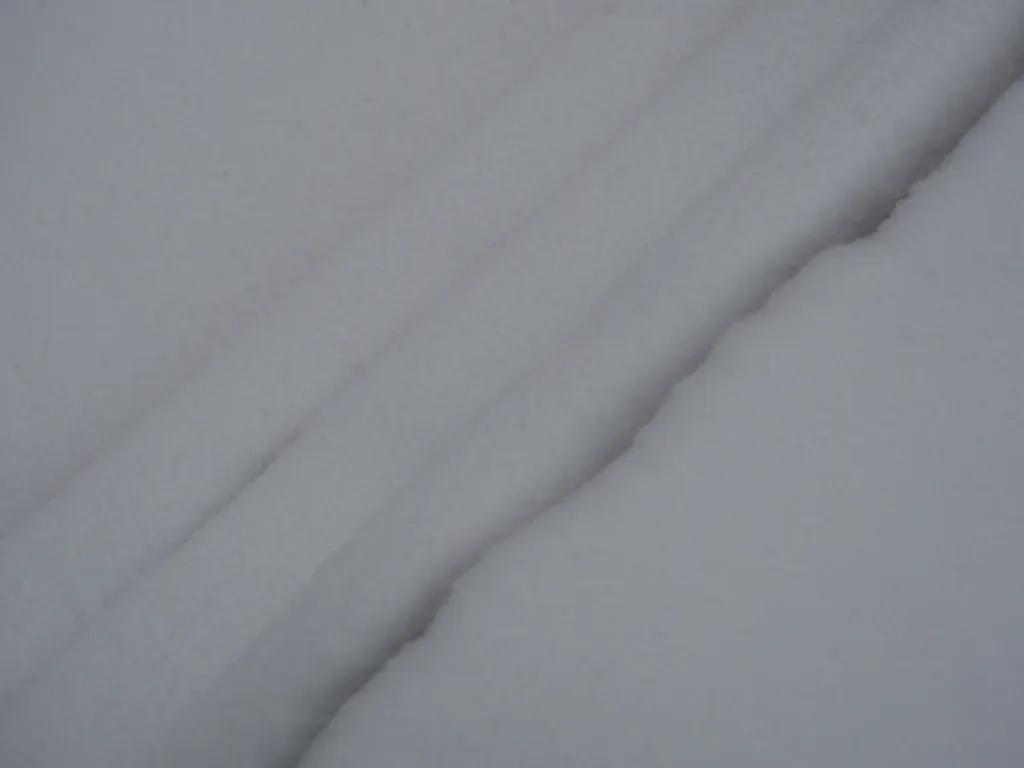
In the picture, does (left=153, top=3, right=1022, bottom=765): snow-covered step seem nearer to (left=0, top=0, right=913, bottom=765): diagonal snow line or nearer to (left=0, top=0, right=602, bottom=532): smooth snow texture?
(left=0, top=0, right=913, bottom=765): diagonal snow line

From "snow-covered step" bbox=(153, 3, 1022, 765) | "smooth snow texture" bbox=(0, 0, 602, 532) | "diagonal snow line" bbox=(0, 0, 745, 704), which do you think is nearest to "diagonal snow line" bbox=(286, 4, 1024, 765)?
"snow-covered step" bbox=(153, 3, 1022, 765)

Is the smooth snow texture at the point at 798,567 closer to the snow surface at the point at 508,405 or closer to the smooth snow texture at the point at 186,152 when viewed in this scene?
the snow surface at the point at 508,405

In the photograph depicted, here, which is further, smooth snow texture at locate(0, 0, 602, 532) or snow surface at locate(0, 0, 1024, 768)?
smooth snow texture at locate(0, 0, 602, 532)

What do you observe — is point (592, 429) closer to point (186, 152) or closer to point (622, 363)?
point (622, 363)

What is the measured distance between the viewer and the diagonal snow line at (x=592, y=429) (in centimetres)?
39

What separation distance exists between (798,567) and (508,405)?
0.17 m

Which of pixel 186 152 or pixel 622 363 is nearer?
pixel 622 363

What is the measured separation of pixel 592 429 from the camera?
0.40 m

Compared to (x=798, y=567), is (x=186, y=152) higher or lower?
higher

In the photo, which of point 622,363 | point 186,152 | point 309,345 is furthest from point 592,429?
point 186,152

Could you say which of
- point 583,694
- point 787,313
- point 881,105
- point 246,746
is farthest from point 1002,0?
point 246,746

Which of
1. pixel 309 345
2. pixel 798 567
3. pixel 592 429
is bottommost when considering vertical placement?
pixel 798 567

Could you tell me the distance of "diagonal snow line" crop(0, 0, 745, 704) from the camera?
44 cm

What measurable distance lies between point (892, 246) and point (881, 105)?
9 centimetres
